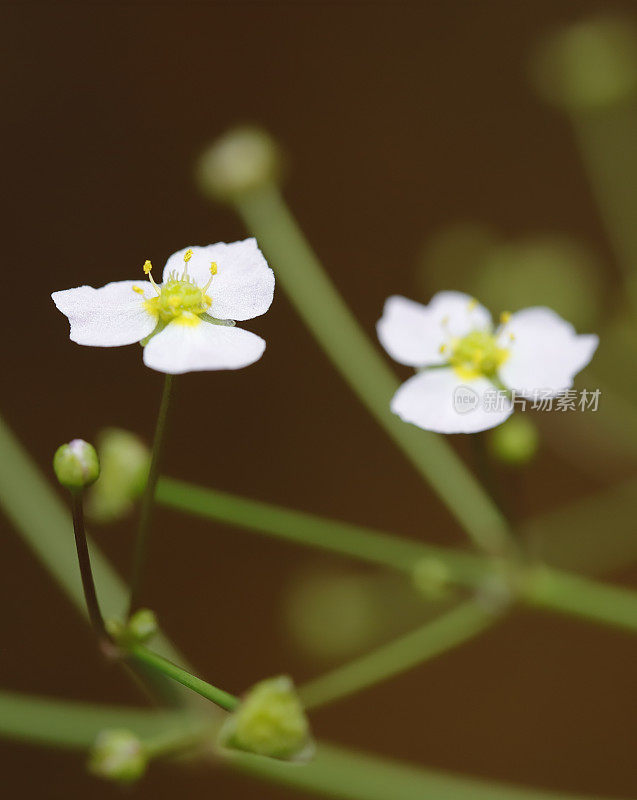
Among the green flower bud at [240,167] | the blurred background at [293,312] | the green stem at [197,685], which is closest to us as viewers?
the green stem at [197,685]

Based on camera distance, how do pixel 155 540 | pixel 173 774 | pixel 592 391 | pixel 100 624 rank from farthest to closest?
pixel 155 540
pixel 173 774
pixel 592 391
pixel 100 624

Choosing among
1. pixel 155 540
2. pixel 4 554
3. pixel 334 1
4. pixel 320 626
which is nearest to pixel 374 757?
pixel 320 626

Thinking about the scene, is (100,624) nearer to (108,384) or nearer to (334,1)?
(108,384)

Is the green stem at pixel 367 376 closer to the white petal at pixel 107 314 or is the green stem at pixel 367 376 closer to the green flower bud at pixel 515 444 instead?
the green flower bud at pixel 515 444

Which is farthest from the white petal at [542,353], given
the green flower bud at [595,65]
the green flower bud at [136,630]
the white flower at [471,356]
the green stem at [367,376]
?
the green flower bud at [595,65]

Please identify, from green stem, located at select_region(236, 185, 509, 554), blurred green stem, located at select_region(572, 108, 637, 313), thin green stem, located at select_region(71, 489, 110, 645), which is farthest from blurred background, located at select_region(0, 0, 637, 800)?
thin green stem, located at select_region(71, 489, 110, 645)

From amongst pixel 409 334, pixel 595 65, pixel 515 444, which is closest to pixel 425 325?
pixel 409 334

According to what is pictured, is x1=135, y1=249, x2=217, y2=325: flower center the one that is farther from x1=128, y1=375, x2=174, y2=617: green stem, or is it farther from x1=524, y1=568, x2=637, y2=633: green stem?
x1=524, y1=568, x2=637, y2=633: green stem
